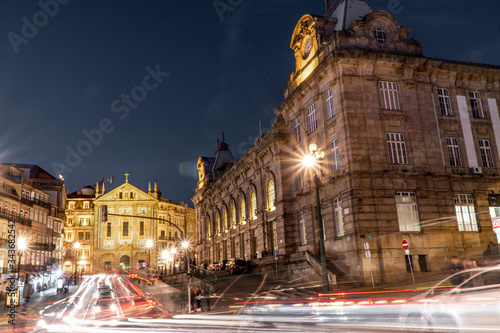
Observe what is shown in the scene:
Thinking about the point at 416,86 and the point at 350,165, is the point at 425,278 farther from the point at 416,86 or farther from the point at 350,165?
the point at 416,86

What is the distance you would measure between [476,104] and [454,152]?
5.70 meters

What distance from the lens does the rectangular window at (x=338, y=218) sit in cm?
3359

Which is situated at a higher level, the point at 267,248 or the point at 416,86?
the point at 416,86

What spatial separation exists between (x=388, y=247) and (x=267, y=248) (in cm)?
1862

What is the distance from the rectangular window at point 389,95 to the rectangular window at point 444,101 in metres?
4.58

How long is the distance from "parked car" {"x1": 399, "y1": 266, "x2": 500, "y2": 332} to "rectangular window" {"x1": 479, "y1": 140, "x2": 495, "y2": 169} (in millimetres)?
29192

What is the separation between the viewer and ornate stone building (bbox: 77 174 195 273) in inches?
4296

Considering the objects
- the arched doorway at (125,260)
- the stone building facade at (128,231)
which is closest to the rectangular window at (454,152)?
the stone building facade at (128,231)

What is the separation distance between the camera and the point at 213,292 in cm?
3619

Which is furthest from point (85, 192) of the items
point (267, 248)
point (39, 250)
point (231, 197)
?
point (267, 248)

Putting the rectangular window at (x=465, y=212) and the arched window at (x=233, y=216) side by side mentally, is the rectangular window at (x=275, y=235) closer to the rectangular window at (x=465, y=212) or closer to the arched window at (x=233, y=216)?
the arched window at (x=233, y=216)

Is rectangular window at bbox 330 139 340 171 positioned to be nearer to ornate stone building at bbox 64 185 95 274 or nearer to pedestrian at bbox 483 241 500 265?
pedestrian at bbox 483 241 500 265

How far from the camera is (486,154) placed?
120 ft

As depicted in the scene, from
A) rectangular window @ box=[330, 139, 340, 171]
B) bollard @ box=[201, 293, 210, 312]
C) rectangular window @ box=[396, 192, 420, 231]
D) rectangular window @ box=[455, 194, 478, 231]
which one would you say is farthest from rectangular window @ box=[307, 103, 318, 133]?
bollard @ box=[201, 293, 210, 312]
